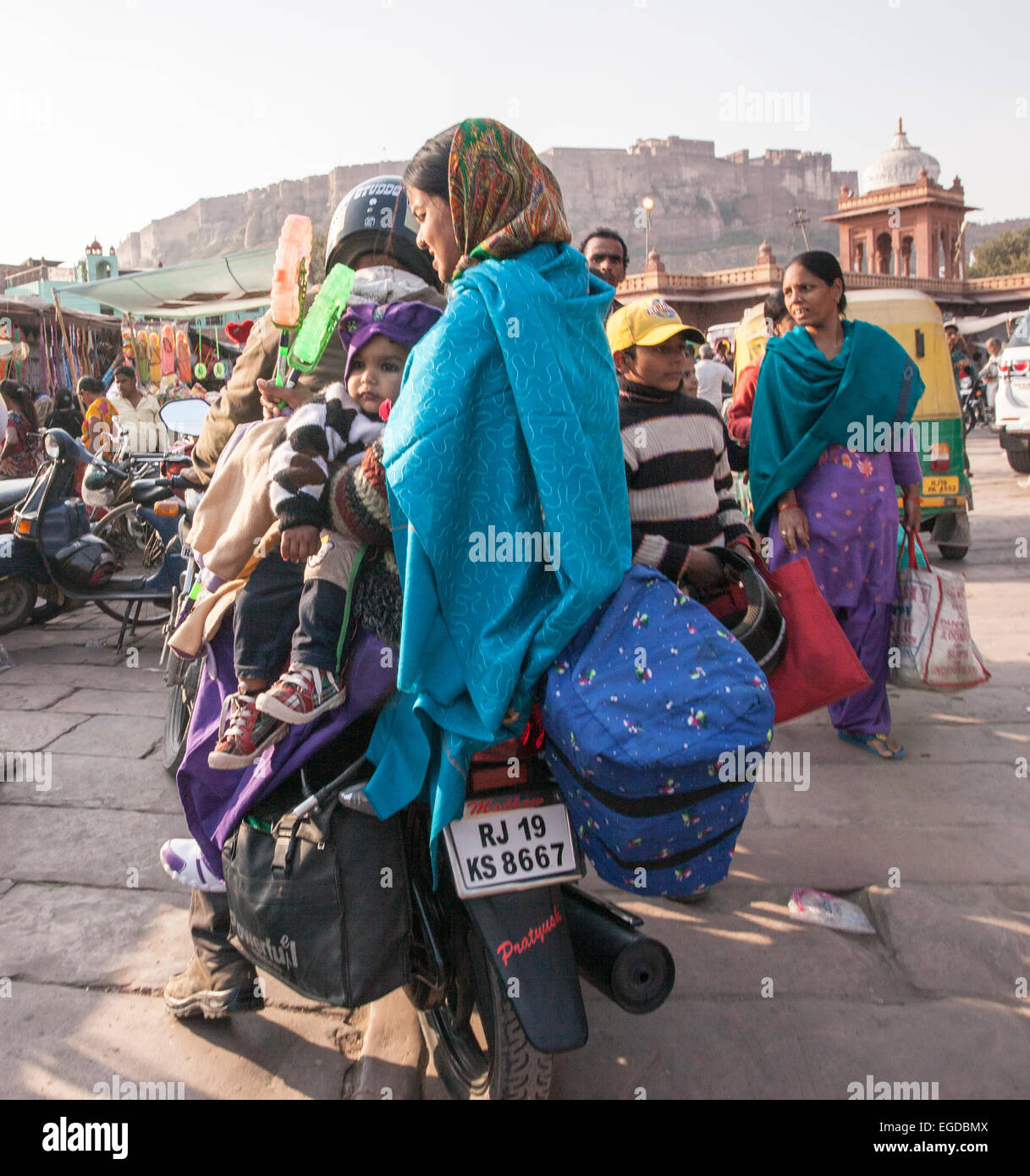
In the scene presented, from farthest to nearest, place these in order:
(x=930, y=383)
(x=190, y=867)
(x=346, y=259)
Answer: (x=930, y=383)
(x=346, y=259)
(x=190, y=867)

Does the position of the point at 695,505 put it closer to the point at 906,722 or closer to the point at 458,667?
the point at 458,667

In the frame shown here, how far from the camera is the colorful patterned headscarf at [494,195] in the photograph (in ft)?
5.78

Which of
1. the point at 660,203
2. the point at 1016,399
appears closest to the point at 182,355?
the point at 1016,399

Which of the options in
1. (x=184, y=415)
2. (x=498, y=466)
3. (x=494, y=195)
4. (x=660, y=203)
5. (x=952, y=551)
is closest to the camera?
(x=498, y=466)

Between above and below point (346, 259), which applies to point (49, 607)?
below

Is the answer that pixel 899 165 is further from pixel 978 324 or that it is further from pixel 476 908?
pixel 476 908

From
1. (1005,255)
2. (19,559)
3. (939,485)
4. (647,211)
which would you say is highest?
(1005,255)

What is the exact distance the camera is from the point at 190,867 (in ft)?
8.29

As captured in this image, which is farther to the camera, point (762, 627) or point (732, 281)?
point (732, 281)

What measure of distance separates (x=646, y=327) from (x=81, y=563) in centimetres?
496

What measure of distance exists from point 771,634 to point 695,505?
2.06 feet

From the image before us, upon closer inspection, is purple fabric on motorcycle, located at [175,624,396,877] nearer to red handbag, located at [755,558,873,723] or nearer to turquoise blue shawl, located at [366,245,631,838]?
turquoise blue shawl, located at [366,245,631,838]
